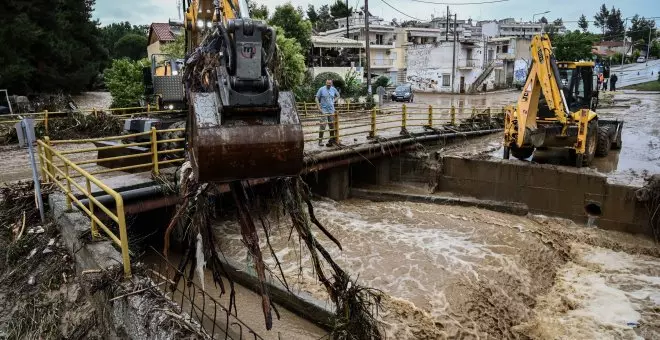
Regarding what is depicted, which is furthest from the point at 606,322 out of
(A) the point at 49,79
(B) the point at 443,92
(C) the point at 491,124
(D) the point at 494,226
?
(B) the point at 443,92

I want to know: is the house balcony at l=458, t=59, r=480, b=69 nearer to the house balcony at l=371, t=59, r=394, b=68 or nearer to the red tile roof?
the house balcony at l=371, t=59, r=394, b=68

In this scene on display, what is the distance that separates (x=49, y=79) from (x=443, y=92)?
34.1 m

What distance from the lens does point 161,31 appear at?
142ft

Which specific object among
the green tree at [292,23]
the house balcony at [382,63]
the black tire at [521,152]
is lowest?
the black tire at [521,152]

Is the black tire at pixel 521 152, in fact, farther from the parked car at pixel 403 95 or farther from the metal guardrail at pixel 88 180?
the parked car at pixel 403 95

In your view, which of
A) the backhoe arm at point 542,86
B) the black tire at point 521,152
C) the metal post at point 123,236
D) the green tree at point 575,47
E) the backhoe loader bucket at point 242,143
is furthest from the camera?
the green tree at point 575,47

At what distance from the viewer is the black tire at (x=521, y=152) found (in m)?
13.0

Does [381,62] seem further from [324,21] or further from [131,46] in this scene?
[324,21]

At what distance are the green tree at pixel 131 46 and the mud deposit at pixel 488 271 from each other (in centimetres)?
5009

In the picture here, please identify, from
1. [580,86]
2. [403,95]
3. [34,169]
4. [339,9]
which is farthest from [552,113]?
[339,9]

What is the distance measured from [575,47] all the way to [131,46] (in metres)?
48.3

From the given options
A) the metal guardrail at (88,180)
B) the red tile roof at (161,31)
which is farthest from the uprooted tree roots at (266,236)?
the red tile roof at (161,31)

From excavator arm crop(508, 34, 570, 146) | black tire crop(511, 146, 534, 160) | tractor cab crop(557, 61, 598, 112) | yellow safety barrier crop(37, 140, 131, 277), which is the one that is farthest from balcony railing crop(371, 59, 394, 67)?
yellow safety barrier crop(37, 140, 131, 277)

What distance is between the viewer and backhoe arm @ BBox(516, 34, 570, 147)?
37.3ft
